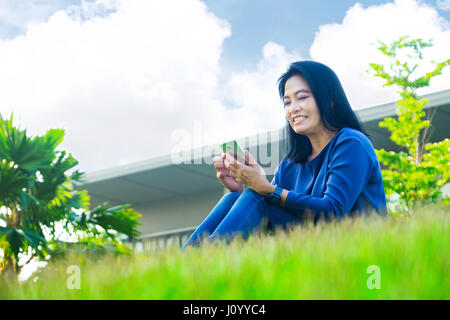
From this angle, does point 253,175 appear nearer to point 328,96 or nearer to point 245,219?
point 245,219

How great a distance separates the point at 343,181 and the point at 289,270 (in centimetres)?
108

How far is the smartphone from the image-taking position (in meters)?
2.82

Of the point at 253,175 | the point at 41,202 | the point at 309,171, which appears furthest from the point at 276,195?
the point at 41,202

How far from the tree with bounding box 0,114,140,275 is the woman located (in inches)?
138

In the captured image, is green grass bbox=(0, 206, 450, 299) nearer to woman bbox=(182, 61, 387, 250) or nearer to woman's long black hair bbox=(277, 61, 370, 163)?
woman bbox=(182, 61, 387, 250)

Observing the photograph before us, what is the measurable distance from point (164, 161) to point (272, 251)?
12.3m

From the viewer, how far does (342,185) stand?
2613mm

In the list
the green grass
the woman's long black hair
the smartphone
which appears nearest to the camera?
the green grass

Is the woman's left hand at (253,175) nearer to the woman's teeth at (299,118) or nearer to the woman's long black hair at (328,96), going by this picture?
the woman's teeth at (299,118)

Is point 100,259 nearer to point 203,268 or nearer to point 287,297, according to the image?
point 203,268

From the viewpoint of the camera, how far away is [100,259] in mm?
2213

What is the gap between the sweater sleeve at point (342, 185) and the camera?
2598mm

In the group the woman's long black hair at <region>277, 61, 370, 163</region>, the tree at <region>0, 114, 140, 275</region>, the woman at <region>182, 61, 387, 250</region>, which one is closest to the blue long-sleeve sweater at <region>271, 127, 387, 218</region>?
the woman at <region>182, 61, 387, 250</region>

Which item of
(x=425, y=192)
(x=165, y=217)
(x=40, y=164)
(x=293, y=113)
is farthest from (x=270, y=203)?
(x=165, y=217)
